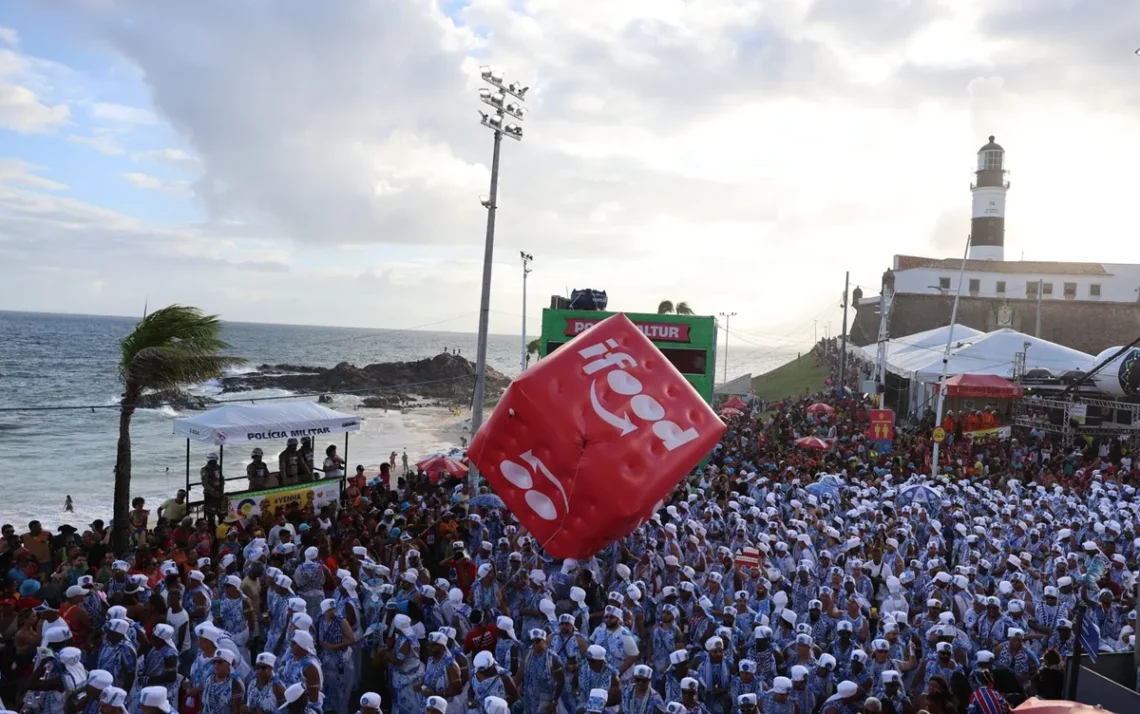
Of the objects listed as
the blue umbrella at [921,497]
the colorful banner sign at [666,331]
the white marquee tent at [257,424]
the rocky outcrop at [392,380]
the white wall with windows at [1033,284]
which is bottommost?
the rocky outcrop at [392,380]

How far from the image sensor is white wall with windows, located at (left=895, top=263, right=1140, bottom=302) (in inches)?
2206

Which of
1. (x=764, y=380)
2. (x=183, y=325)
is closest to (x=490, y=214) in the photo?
(x=183, y=325)

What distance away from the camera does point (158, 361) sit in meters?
13.1

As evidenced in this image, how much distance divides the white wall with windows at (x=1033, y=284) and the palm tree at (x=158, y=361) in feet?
163

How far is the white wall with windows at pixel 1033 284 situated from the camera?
56.0 metres

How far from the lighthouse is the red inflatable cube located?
57181mm

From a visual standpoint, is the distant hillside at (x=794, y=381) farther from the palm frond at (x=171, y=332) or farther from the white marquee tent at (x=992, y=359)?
the palm frond at (x=171, y=332)

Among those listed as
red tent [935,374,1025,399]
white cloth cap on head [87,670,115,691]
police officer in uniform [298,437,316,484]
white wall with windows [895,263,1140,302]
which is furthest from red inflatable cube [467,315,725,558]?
white wall with windows [895,263,1140,302]

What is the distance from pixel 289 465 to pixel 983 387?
2028 centimetres

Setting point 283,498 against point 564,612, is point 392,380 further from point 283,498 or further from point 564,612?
point 564,612

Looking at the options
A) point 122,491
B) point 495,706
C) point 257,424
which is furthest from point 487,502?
point 495,706

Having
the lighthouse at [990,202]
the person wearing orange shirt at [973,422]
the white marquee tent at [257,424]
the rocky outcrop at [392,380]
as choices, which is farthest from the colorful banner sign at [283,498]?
the lighthouse at [990,202]

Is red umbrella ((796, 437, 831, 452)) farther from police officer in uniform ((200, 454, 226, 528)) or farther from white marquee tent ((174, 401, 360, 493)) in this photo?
police officer in uniform ((200, 454, 226, 528))

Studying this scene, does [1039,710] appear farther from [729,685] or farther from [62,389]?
[62,389]
